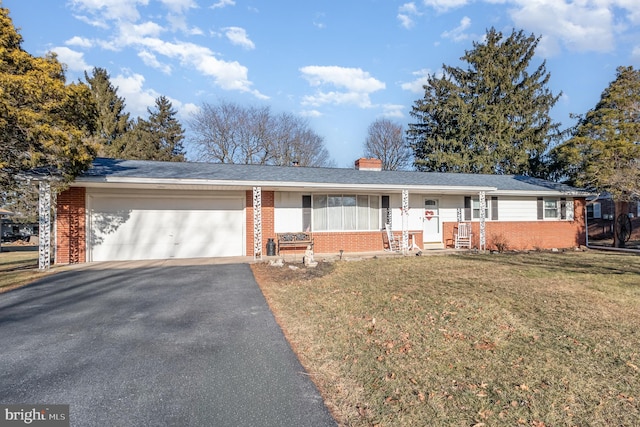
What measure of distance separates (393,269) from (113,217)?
9.15m

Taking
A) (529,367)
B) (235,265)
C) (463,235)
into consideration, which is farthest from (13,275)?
(463,235)

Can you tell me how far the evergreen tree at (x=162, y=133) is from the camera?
1247 inches

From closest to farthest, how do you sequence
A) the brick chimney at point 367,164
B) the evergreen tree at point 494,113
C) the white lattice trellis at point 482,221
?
1. the white lattice trellis at point 482,221
2. the brick chimney at point 367,164
3. the evergreen tree at point 494,113

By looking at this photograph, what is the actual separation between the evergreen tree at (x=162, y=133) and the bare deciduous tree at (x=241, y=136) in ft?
13.3

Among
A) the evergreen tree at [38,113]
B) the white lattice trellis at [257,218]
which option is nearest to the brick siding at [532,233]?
the white lattice trellis at [257,218]

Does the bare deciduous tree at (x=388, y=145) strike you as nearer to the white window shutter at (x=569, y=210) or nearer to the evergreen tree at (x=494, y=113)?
the evergreen tree at (x=494, y=113)

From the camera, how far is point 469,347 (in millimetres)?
4008

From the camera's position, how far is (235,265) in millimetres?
10203

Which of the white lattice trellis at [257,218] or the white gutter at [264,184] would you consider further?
the white lattice trellis at [257,218]

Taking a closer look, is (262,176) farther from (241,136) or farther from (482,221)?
(241,136)

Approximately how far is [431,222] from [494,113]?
17.0m

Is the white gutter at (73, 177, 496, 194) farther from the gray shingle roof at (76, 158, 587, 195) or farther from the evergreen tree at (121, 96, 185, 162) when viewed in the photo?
A: the evergreen tree at (121, 96, 185, 162)

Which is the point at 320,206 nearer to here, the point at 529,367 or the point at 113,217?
the point at 113,217

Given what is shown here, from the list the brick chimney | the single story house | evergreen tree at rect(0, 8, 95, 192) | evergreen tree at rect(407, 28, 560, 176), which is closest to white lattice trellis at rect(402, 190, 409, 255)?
the single story house
